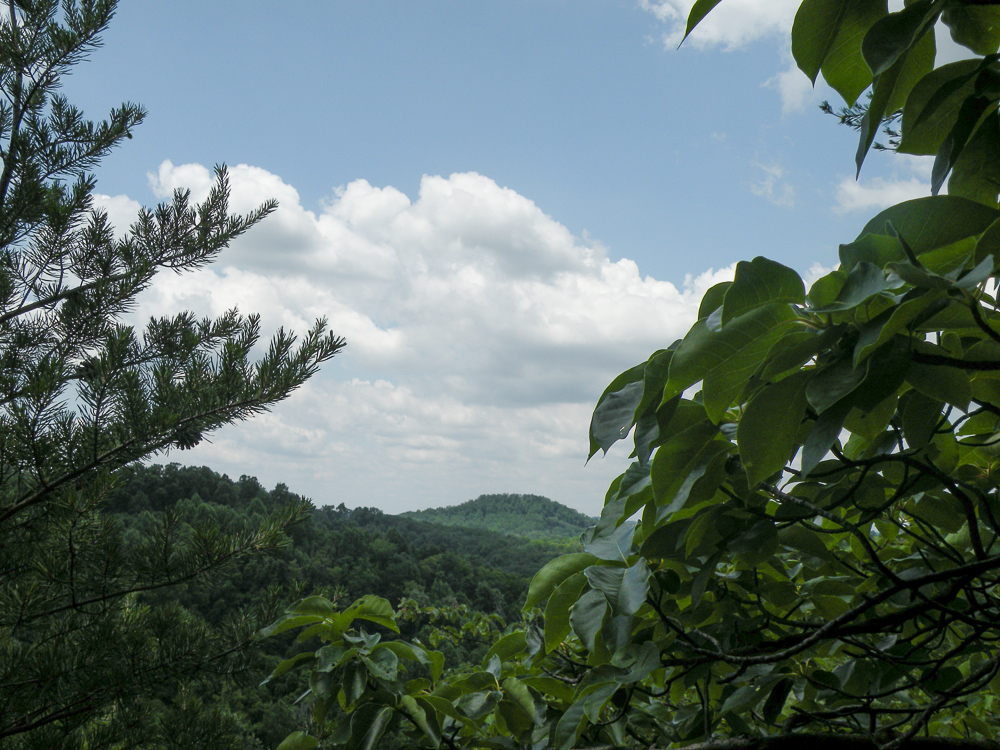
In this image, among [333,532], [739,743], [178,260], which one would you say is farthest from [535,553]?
[739,743]

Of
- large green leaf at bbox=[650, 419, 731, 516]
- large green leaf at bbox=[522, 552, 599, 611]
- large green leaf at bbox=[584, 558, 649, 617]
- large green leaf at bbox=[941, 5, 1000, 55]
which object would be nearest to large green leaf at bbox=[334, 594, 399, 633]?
large green leaf at bbox=[522, 552, 599, 611]

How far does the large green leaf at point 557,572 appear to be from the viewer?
0.80 m

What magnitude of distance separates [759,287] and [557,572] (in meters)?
0.52

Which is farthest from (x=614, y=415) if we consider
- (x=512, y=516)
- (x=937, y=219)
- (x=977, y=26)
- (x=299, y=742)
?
(x=512, y=516)

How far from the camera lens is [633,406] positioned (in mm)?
492

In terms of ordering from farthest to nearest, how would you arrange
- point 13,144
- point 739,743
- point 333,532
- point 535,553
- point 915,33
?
1. point 535,553
2. point 333,532
3. point 13,144
4. point 739,743
5. point 915,33

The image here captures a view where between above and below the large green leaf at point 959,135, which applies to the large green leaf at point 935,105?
above

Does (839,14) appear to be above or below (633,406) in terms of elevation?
above

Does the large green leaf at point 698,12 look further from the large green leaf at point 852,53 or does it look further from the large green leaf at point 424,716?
the large green leaf at point 424,716

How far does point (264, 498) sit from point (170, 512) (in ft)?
18.3

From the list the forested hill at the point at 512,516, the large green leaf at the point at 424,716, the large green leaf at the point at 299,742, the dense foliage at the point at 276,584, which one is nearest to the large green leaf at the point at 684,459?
the large green leaf at the point at 424,716

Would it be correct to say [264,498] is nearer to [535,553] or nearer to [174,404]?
[174,404]

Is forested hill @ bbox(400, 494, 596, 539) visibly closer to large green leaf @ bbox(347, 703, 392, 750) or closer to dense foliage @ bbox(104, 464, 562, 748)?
dense foliage @ bbox(104, 464, 562, 748)

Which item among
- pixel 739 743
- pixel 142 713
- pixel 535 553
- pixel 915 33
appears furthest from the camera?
pixel 535 553
